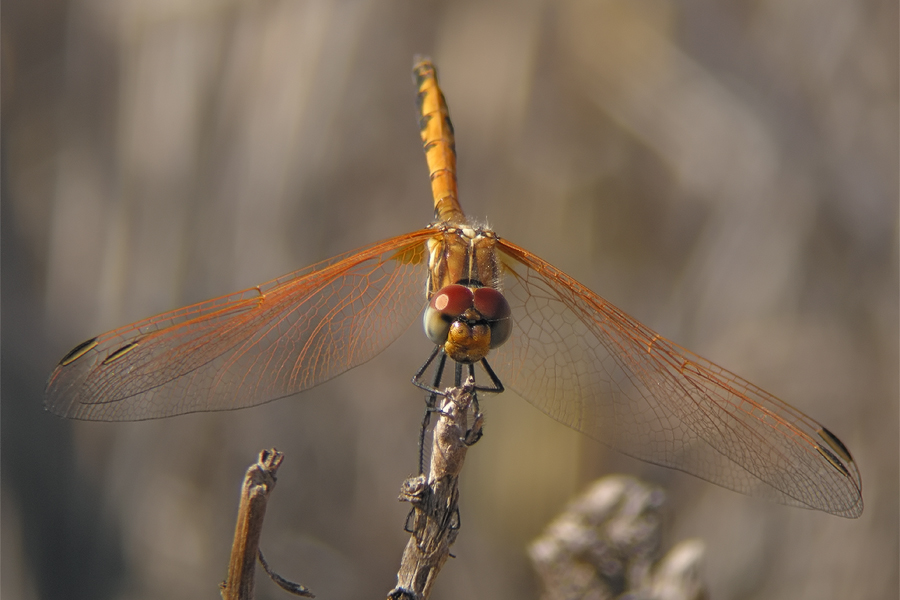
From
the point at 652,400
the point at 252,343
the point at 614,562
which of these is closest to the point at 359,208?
the point at 252,343

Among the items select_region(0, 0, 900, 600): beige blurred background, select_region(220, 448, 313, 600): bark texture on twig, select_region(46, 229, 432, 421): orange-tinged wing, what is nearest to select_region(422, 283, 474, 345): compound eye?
select_region(46, 229, 432, 421): orange-tinged wing

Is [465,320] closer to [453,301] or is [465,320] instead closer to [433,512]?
[453,301]

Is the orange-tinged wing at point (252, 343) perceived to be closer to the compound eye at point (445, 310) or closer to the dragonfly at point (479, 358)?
the dragonfly at point (479, 358)

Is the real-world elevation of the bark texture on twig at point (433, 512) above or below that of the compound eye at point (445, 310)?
below

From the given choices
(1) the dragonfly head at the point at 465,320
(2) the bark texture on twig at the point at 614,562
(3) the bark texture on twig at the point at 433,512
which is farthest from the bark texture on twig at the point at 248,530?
(2) the bark texture on twig at the point at 614,562

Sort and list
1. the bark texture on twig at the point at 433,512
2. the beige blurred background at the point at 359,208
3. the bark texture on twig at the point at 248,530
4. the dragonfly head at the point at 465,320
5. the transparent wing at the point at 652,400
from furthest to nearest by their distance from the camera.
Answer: the beige blurred background at the point at 359,208
the transparent wing at the point at 652,400
the dragonfly head at the point at 465,320
the bark texture on twig at the point at 433,512
the bark texture on twig at the point at 248,530

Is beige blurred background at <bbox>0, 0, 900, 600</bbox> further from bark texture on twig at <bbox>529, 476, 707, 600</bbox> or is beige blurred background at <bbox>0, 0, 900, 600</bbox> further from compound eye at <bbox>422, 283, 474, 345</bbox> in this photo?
compound eye at <bbox>422, 283, 474, 345</bbox>

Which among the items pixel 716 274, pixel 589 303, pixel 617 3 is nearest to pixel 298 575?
pixel 589 303
